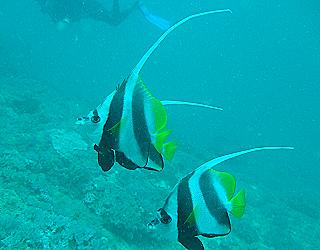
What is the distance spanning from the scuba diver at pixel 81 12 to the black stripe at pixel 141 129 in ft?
37.1

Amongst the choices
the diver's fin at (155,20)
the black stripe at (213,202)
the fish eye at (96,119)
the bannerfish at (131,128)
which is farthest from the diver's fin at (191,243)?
the diver's fin at (155,20)

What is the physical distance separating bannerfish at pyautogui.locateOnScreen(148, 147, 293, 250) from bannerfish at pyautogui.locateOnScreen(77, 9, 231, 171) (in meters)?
0.20

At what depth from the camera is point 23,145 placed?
5.66 m

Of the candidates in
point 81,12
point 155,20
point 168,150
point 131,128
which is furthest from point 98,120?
point 155,20

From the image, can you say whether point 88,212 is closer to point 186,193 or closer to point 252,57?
point 186,193

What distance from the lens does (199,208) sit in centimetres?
117

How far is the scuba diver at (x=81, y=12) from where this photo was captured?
1162 cm

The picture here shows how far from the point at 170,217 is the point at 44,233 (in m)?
2.89

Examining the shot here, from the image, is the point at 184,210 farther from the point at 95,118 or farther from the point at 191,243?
the point at 95,118

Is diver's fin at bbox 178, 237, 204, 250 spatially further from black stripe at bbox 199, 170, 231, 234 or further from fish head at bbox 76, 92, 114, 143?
fish head at bbox 76, 92, 114, 143

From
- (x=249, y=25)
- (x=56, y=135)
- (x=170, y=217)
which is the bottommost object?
(x=249, y=25)

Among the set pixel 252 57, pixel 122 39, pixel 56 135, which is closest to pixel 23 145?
pixel 56 135

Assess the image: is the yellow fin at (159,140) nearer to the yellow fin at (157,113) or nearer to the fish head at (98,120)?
the yellow fin at (157,113)

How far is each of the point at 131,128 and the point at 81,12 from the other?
520 inches
